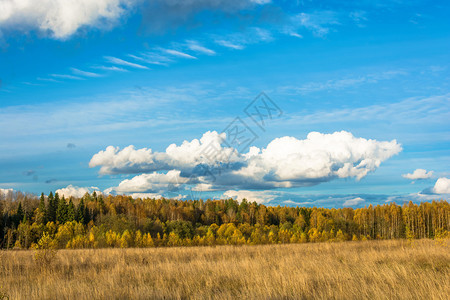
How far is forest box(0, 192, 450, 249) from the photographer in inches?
2422

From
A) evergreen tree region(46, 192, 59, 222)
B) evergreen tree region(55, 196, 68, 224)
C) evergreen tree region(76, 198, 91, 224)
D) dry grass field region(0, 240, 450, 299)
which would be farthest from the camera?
evergreen tree region(76, 198, 91, 224)

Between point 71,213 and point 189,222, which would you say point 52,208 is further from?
point 189,222

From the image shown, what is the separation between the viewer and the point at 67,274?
46.4ft

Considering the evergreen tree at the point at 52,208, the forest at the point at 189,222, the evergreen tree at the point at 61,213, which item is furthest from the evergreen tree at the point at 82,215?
the evergreen tree at the point at 52,208

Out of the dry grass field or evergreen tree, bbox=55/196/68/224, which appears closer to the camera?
the dry grass field

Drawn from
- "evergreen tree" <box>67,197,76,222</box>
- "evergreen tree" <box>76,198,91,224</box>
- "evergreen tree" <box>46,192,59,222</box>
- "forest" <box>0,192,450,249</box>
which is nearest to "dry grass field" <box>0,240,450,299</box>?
"forest" <box>0,192,450,249</box>

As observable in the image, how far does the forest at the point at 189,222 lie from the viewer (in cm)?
6153

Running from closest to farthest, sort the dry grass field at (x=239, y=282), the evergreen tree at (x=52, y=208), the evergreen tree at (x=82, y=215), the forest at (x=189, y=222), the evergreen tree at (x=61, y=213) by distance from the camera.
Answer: the dry grass field at (x=239, y=282) < the forest at (x=189, y=222) < the evergreen tree at (x=52, y=208) < the evergreen tree at (x=61, y=213) < the evergreen tree at (x=82, y=215)

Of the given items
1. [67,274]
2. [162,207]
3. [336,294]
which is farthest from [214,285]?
[162,207]

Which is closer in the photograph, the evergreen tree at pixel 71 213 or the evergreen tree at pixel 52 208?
the evergreen tree at pixel 52 208

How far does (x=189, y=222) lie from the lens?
3034 inches

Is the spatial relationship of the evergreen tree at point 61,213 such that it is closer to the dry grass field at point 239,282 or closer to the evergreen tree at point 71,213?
the evergreen tree at point 71,213

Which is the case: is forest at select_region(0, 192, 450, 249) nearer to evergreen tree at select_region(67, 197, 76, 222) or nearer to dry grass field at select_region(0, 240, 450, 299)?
evergreen tree at select_region(67, 197, 76, 222)

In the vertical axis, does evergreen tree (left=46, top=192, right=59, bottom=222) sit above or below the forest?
above
